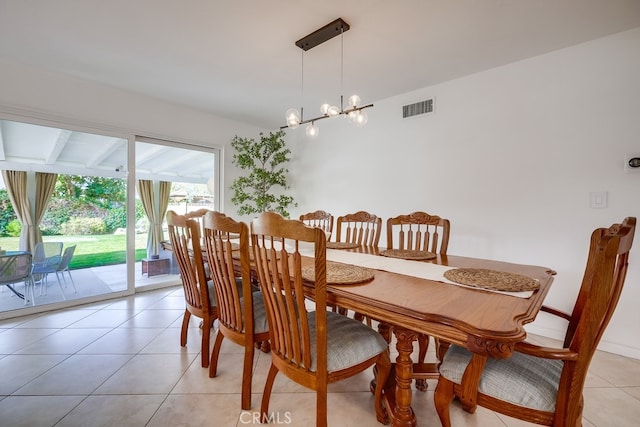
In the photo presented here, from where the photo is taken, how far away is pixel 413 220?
7.53 feet

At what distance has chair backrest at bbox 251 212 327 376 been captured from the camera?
102cm

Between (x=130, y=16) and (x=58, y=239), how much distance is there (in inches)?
97.6

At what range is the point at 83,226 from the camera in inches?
123

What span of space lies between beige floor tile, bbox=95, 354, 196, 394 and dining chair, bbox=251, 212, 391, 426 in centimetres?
75

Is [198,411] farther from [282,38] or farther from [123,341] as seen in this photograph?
[282,38]

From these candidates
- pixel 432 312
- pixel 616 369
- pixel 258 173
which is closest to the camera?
pixel 432 312

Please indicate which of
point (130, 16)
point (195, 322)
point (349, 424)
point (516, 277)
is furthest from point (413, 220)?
point (130, 16)

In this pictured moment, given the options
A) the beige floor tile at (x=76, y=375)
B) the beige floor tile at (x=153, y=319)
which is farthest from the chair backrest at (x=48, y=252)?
the beige floor tile at (x=76, y=375)

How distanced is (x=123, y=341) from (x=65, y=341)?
45cm

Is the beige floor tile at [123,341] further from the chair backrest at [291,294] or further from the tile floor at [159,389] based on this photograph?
the chair backrest at [291,294]

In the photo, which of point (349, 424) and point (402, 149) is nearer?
point (349, 424)

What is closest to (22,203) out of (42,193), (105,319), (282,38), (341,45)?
(42,193)

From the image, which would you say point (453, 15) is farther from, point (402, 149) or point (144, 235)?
point (144, 235)

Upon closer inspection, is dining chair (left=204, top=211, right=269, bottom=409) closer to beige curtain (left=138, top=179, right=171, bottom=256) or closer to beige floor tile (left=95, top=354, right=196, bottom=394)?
beige floor tile (left=95, top=354, right=196, bottom=394)
